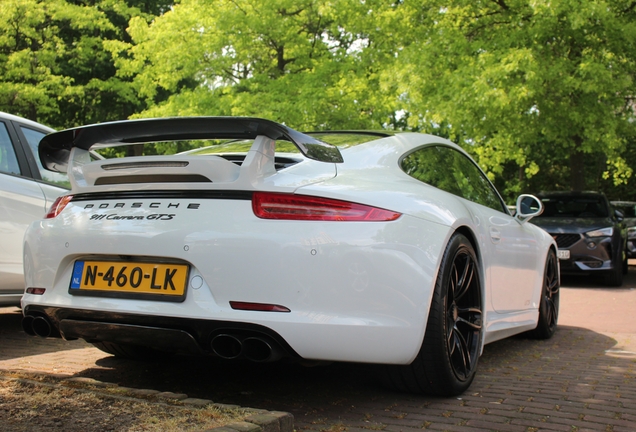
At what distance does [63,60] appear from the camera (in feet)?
82.3

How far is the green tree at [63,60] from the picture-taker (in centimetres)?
2223

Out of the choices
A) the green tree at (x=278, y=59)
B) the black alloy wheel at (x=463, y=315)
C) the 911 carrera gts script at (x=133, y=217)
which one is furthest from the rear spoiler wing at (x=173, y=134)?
the green tree at (x=278, y=59)

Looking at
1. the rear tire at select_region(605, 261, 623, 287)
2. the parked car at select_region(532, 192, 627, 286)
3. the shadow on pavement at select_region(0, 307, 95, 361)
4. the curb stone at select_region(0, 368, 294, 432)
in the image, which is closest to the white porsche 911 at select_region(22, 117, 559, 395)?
the curb stone at select_region(0, 368, 294, 432)

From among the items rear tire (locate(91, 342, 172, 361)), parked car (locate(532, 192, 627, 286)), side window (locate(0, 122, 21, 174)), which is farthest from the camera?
parked car (locate(532, 192, 627, 286))

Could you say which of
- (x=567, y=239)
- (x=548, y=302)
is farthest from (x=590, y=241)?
(x=548, y=302)

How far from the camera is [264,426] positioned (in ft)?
9.08

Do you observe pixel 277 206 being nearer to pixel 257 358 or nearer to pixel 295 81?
pixel 257 358

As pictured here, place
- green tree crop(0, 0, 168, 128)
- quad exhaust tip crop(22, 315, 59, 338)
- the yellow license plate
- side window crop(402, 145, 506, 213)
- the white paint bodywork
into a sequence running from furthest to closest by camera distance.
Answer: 1. green tree crop(0, 0, 168, 128)
2. side window crop(402, 145, 506, 213)
3. quad exhaust tip crop(22, 315, 59, 338)
4. the yellow license plate
5. the white paint bodywork

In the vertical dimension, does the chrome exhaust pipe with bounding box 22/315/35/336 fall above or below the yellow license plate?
below

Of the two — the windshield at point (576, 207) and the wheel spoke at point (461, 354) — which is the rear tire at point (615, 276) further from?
the wheel spoke at point (461, 354)

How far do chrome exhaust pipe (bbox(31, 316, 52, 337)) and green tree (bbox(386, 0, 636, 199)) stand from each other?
1295 cm

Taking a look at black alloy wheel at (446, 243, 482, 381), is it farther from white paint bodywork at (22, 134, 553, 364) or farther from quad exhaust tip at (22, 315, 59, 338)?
quad exhaust tip at (22, 315, 59, 338)

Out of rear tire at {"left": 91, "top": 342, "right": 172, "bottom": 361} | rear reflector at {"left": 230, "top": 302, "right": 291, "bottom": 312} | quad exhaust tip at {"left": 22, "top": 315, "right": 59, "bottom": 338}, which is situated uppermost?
rear reflector at {"left": 230, "top": 302, "right": 291, "bottom": 312}

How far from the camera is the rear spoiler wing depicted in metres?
3.33
